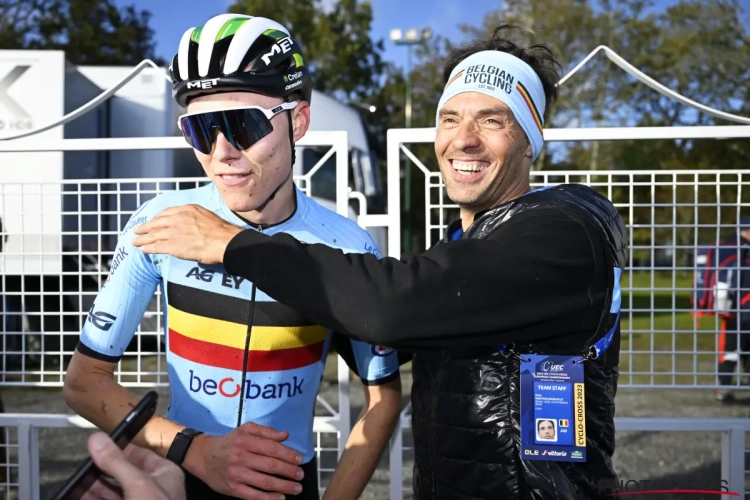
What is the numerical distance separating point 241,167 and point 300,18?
22533 mm

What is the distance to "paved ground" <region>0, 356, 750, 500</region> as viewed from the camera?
5129mm

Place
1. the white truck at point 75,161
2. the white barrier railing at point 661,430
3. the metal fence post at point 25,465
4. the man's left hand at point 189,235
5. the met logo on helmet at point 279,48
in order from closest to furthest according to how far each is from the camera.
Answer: the man's left hand at point 189,235 → the met logo on helmet at point 279,48 → the white barrier railing at point 661,430 → the metal fence post at point 25,465 → the white truck at point 75,161

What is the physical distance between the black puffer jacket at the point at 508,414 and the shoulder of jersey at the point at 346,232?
0.44m

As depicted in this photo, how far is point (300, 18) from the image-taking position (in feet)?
75.3

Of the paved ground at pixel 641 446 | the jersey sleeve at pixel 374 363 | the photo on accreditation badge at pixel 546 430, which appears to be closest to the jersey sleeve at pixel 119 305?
the jersey sleeve at pixel 374 363

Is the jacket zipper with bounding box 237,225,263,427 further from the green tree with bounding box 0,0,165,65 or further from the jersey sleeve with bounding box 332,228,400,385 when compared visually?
the green tree with bounding box 0,0,165,65

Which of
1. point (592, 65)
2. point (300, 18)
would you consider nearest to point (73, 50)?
point (300, 18)

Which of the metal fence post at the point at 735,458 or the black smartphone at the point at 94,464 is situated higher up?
the black smartphone at the point at 94,464

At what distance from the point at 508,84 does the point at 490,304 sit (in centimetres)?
83

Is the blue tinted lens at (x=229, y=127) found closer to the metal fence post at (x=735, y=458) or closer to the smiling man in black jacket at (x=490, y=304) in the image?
the smiling man in black jacket at (x=490, y=304)

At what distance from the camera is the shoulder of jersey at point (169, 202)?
2006mm

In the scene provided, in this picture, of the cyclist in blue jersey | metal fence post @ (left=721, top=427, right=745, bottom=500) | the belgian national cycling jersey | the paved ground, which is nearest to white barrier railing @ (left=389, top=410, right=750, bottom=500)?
metal fence post @ (left=721, top=427, right=745, bottom=500)

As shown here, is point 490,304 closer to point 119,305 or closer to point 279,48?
point 279,48

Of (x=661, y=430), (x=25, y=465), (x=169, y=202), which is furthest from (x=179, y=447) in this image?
(x=661, y=430)
